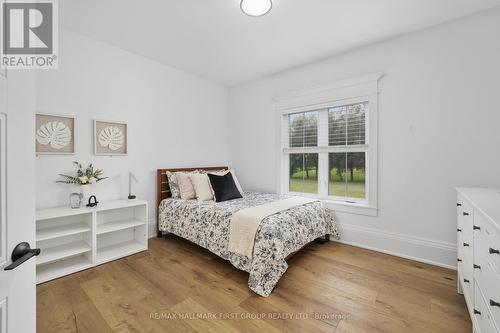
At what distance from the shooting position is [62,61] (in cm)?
249

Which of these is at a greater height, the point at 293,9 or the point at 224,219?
the point at 293,9

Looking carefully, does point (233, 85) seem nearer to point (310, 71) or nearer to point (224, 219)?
point (310, 71)

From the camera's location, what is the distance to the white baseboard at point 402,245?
7.82 ft

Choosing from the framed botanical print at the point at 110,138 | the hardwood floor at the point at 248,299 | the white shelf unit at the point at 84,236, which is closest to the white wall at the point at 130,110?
the framed botanical print at the point at 110,138

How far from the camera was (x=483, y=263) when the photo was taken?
1187 mm

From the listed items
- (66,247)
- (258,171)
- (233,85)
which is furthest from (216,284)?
(233,85)

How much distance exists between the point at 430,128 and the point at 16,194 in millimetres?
3279

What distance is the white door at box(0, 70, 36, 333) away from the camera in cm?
70

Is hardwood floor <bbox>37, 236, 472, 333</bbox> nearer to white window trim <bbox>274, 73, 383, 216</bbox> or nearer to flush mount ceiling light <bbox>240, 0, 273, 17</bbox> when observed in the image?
white window trim <bbox>274, 73, 383, 216</bbox>

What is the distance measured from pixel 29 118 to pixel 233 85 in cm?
383

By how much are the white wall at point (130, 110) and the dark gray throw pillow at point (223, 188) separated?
0.85m

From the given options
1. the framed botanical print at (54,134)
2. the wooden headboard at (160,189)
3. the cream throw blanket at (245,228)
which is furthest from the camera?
the wooden headboard at (160,189)

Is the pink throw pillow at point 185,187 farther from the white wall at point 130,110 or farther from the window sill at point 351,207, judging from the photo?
the window sill at point 351,207

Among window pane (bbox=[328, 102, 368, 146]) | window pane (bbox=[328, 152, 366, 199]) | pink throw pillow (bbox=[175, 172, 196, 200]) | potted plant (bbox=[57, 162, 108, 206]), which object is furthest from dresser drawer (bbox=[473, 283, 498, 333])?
potted plant (bbox=[57, 162, 108, 206])
